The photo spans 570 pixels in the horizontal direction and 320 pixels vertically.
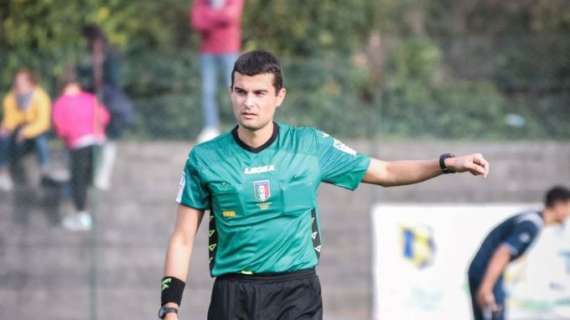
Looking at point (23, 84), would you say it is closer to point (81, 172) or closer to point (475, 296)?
point (81, 172)

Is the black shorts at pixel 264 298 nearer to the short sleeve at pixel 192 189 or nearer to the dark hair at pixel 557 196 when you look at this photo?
the short sleeve at pixel 192 189

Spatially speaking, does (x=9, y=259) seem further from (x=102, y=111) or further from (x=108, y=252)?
(x=102, y=111)

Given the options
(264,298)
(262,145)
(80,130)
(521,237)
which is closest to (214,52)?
(80,130)

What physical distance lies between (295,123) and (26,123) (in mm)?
2970

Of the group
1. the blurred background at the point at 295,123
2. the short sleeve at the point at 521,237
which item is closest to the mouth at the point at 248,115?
the short sleeve at the point at 521,237

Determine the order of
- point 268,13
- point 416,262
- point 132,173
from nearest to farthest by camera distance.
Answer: point 416,262, point 132,173, point 268,13

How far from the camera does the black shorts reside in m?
6.01

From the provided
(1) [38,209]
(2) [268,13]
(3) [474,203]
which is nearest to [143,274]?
(1) [38,209]

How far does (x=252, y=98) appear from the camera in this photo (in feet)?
19.3

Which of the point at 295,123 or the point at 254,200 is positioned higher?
the point at 295,123

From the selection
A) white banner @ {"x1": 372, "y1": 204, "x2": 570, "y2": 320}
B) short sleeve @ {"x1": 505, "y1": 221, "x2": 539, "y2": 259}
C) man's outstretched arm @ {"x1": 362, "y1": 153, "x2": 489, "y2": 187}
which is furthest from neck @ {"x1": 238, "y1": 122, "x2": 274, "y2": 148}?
white banner @ {"x1": 372, "y1": 204, "x2": 570, "y2": 320}

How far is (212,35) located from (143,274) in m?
2.79

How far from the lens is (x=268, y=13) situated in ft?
56.9

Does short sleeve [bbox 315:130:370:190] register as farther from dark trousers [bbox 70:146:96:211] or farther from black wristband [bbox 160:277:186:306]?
dark trousers [bbox 70:146:96:211]
